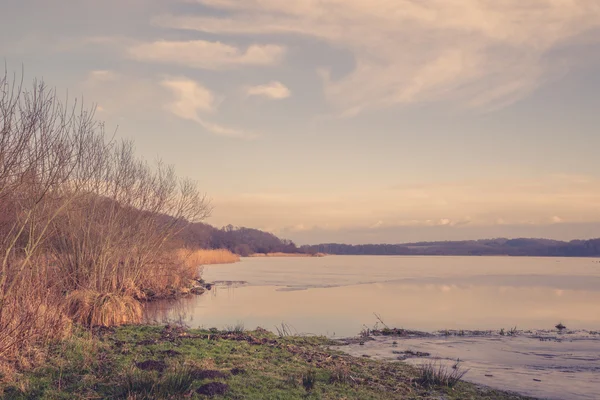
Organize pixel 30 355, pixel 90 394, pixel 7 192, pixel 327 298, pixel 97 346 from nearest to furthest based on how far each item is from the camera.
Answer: pixel 90 394 → pixel 30 355 → pixel 7 192 → pixel 97 346 → pixel 327 298

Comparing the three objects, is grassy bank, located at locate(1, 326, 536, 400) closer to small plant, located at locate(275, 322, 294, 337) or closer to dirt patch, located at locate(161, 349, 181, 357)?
dirt patch, located at locate(161, 349, 181, 357)

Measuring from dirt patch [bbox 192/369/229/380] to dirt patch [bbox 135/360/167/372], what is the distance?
2.93ft

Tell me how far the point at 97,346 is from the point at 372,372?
6.74 m

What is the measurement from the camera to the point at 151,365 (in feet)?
35.8

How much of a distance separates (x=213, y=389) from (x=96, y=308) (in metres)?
9.73

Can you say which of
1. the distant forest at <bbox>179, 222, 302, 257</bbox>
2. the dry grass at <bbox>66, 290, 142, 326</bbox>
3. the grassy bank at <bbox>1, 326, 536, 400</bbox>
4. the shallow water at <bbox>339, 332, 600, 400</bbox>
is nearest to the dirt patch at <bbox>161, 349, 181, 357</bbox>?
the grassy bank at <bbox>1, 326, 536, 400</bbox>

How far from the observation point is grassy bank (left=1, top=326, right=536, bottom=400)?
29.7 ft

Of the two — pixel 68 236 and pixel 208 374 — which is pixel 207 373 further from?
pixel 68 236

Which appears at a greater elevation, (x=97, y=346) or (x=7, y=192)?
(x=7, y=192)

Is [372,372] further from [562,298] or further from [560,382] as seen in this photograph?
[562,298]

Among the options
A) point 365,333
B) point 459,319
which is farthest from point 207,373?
point 459,319

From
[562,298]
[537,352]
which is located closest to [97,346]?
[537,352]

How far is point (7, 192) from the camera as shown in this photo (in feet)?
37.4

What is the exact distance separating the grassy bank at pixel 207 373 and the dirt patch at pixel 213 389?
19 millimetres
